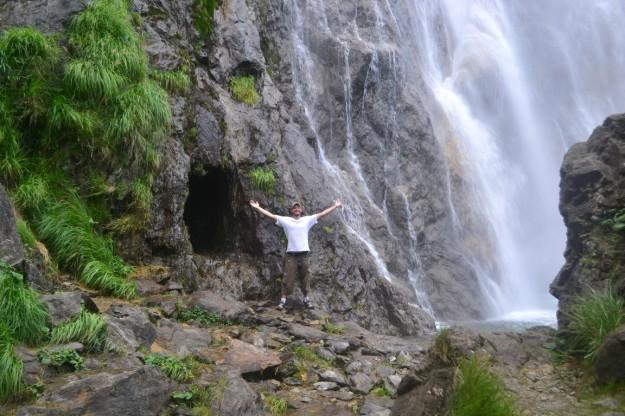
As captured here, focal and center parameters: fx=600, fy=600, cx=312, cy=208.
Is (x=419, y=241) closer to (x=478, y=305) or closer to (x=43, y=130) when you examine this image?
(x=478, y=305)

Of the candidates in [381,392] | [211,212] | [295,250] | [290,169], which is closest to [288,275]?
[295,250]

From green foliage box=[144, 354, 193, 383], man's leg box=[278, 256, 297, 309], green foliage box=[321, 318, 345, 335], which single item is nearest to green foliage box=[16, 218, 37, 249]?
green foliage box=[144, 354, 193, 383]

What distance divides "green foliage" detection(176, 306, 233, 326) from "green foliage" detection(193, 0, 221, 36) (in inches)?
265

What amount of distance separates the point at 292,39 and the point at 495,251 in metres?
11.7

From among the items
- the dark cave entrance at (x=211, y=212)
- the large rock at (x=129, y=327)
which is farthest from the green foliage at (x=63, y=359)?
the dark cave entrance at (x=211, y=212)

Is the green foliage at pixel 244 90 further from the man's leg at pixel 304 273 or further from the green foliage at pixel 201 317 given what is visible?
the green foliage at pixel 201 317

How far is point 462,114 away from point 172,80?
18.8 m

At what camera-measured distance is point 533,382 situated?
674 cm

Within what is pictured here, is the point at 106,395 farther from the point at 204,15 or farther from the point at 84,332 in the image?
the point at 204,15

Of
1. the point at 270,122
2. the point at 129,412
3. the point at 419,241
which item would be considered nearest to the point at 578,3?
the point at 419,241

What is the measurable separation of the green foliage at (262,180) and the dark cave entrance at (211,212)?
0.47 metres

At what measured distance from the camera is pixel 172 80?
1089 cm

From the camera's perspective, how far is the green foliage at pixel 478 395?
4.45m

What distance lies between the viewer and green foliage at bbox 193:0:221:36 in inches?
495
